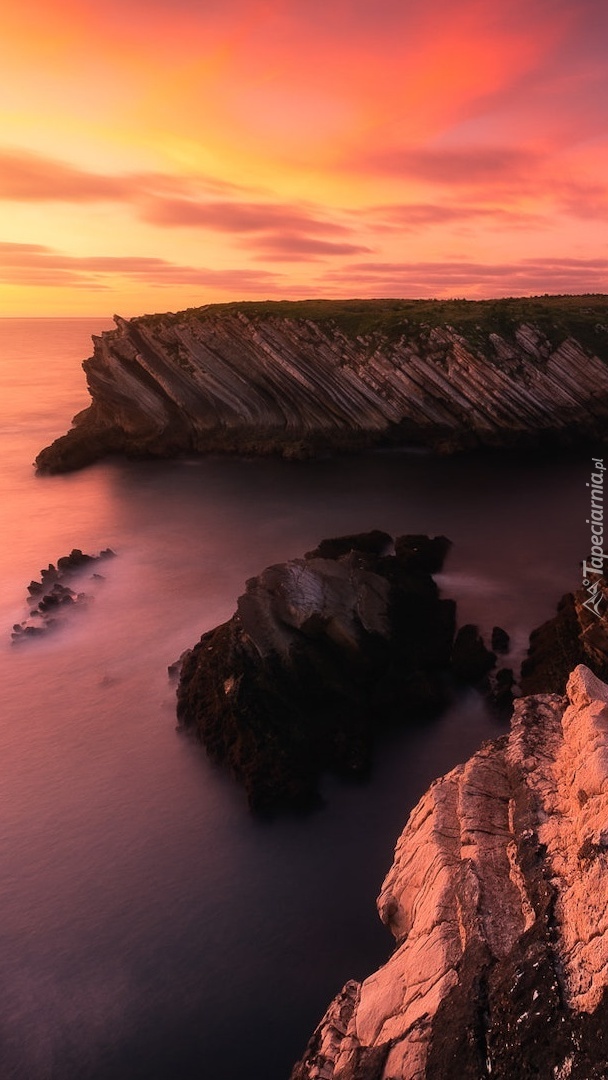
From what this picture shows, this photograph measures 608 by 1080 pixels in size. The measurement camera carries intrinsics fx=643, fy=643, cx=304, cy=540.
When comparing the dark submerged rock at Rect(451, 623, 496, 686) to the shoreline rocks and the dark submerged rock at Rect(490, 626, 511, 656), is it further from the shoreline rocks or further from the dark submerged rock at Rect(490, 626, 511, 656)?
the dark submerged rock at Rect(490, 626, 511, 656)

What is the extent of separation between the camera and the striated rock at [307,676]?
18.3 m

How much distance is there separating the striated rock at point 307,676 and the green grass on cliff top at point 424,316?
42650 mm

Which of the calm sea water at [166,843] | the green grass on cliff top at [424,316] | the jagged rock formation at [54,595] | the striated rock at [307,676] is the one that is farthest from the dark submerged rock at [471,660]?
the green grass on cliff top at [424,316]

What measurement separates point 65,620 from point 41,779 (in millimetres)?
9247

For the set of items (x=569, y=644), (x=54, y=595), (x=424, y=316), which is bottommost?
(x=54, y=595)

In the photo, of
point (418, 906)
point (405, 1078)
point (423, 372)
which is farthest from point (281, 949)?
point (423, 372)

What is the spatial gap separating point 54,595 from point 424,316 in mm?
49594

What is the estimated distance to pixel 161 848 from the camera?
16578 mm

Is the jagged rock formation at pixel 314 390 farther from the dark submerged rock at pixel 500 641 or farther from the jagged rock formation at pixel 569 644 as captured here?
the jagged rock formation at pixel 569 644

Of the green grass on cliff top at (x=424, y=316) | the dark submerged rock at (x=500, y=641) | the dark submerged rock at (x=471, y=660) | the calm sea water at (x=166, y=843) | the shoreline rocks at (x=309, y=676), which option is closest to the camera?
the calm sea water at (x=166, y=843)

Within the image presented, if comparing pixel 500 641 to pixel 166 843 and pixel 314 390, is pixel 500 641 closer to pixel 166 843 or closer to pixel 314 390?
pixel 166 843

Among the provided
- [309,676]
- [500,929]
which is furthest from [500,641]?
[500,929]

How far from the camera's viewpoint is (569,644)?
70.2 ft

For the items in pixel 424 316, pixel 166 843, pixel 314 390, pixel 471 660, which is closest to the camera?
pixel 166 843
